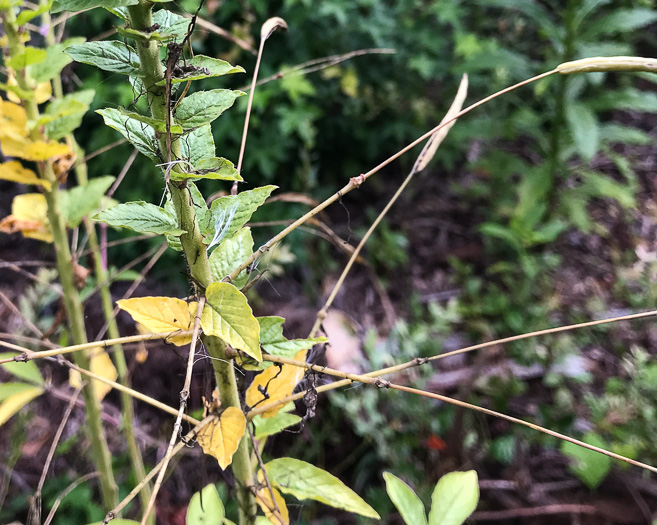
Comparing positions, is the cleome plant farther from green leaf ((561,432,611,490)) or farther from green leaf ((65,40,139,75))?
green leaf ((561,432,611,490))

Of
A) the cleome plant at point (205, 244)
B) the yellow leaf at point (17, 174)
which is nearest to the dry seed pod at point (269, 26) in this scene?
the cleome plant at point (205, 244)

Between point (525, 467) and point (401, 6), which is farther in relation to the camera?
point (401, 6)

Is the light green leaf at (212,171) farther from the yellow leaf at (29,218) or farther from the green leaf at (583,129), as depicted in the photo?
the green leaf at (583,129)

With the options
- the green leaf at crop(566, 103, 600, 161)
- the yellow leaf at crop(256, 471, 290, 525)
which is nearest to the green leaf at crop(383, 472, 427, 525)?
the yellow leaf at crop(256, 471, 290, 525)

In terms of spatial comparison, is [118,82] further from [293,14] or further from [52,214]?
[52,214]

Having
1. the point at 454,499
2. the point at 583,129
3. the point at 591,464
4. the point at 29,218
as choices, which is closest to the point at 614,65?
the point at 454,499

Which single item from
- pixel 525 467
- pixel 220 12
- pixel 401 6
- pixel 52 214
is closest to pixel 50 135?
pixel 52 214

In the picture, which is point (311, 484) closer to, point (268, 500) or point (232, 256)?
point (268, 500)
